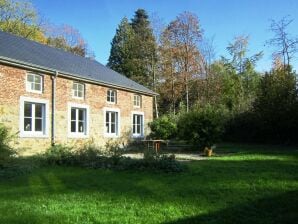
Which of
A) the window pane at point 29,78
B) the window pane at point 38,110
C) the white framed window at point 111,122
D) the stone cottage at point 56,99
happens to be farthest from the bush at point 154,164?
the white framed window at point 111,122

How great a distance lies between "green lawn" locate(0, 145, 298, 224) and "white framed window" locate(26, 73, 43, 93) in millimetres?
7828

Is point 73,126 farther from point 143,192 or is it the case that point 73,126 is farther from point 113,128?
point 143,192

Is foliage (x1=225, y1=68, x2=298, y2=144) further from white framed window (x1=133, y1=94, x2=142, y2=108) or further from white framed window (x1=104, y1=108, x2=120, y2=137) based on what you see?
white framed window (x1=104, y1=108, x2=120, y2=137)

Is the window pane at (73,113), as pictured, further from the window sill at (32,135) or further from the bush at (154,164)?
the bush at (154,164)

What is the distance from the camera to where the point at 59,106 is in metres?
20.8

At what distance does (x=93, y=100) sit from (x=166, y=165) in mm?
12092

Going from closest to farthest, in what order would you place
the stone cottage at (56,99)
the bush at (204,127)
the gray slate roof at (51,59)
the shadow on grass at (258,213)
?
Result: the shadow on grass at (258,213)
the stone cottage at (56,99)
the gray slate roof at (51,59)
the bush at (204,127)

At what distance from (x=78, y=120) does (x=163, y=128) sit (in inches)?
343

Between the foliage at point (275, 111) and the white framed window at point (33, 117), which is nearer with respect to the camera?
the white framed window at point (33, 117)

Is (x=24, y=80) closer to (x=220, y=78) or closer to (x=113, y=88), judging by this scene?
(x=113, y=88)

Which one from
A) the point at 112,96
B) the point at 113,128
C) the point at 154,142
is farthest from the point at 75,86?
the point at 154,142

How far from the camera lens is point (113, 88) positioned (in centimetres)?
2597

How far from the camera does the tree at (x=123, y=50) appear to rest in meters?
49.0

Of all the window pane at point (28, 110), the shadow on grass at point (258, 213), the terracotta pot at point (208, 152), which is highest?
the window pane at point (28, 110)
